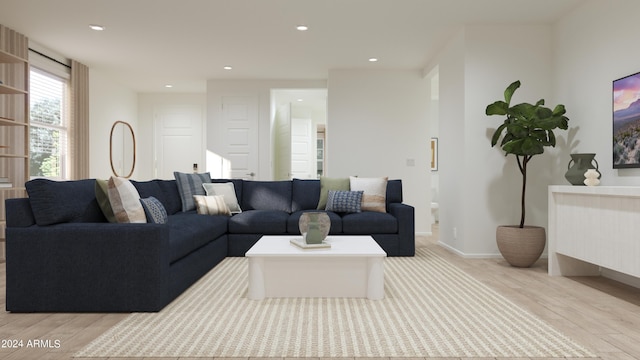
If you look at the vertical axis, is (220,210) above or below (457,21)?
below

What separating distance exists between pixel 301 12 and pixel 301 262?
2.75 m

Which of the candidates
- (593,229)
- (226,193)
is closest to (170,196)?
(226,193)

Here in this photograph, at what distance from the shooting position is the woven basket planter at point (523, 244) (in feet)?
13.8

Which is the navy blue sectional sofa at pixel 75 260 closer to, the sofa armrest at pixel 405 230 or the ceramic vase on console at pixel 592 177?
the sofa armrest at pixel 405 230

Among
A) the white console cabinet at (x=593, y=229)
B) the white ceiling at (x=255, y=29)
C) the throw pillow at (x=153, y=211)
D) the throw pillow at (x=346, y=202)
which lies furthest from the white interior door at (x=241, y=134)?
the white console cabinet at (x=593, y=229)

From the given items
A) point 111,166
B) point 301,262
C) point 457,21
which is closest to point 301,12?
point 457,21

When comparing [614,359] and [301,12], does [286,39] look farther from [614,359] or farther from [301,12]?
[614,359]

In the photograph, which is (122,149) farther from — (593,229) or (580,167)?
(593,229)

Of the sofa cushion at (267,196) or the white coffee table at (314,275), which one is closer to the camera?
the white coffee table at (314,275)

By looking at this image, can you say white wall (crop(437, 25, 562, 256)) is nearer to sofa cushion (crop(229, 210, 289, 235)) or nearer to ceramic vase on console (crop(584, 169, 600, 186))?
ceramic vase on console (crop(584, 169, 600, 186))

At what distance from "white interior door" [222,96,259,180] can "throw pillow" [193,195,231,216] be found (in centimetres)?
255

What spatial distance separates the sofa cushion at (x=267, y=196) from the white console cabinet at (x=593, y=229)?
300 cm

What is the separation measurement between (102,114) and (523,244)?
21.9 ft

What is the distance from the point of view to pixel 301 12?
4523mm
